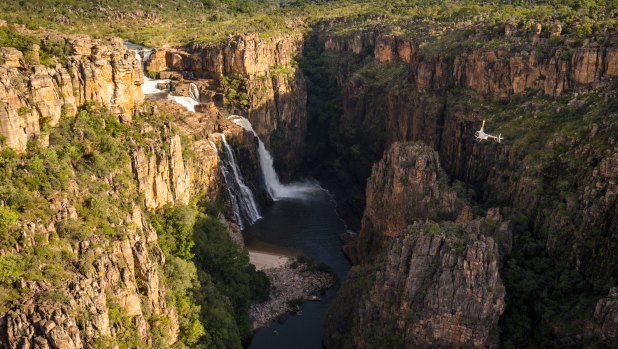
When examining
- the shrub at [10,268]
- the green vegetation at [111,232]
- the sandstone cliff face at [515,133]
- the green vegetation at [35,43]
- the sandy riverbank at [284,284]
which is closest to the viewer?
the shrub at [10,268]

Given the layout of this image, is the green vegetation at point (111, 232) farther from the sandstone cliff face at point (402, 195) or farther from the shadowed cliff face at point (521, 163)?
the sandstone cliff face at point (402, 195)

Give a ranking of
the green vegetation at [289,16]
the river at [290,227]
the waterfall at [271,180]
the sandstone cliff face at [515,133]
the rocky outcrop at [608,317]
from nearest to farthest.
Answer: the rocky outcrop at [608,317] < the sandstone cliff face at [515,133] < the river at [290,227] < the green vegetation at [289,16] < the waterfall at [271,180]

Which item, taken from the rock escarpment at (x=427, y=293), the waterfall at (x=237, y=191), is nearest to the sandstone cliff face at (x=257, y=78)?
the waterfall at (x=237, y=191)

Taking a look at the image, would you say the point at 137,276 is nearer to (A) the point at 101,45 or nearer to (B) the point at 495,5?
(A) the point at 101,45

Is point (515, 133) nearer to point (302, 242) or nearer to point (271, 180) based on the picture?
point (302, 242)

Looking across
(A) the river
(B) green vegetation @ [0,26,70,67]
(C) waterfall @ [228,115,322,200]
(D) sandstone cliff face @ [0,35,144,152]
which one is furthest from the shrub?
(C) waterfall @ [228,115,322,200]

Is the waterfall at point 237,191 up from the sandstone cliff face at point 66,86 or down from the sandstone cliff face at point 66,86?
down

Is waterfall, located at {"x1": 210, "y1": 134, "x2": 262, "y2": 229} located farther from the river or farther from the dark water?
the dark water

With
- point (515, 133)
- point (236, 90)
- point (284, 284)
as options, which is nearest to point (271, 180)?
point (236, 90)
